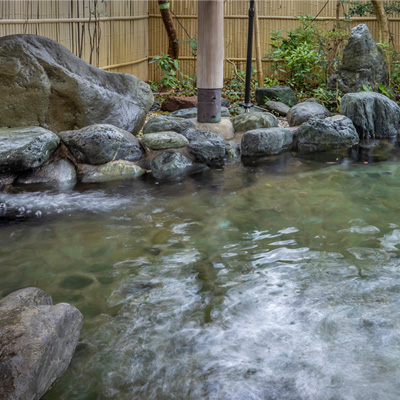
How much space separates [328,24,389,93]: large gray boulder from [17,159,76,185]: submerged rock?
5.71 metres

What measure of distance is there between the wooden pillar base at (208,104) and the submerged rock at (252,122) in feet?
1.47

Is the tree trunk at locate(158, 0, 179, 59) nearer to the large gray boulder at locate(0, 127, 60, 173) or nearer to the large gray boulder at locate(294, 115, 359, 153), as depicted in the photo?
the large gray boulder at locate(294, 115, 359, 153)

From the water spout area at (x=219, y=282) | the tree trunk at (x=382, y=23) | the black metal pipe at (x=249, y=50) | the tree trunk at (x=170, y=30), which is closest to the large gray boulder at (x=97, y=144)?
the water spout area at (x=219, y=282)

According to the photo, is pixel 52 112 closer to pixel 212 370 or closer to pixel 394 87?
pixel 212 370

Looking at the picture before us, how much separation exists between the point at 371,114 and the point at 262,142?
2.19m

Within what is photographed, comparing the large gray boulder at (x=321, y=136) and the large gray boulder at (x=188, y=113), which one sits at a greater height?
the large gray boulder at (x=188, y=113)

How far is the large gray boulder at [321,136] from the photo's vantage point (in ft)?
24.6

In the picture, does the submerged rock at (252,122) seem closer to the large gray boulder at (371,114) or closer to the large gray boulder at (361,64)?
the large gray boulder at (371,114)

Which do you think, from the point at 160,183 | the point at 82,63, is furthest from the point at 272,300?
the point at 82,63

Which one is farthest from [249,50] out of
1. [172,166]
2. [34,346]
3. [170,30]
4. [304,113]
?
[34,346]

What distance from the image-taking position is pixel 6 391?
221cm

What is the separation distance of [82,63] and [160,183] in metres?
2.16

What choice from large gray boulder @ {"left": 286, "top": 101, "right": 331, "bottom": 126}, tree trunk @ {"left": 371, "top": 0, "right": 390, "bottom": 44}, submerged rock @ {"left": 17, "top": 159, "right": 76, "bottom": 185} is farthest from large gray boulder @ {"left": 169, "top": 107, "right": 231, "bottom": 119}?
tree trunk @ {"left": 371, "top": 0, "right": 390, "bottom": 44}

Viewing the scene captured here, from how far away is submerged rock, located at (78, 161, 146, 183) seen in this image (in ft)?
19.5
